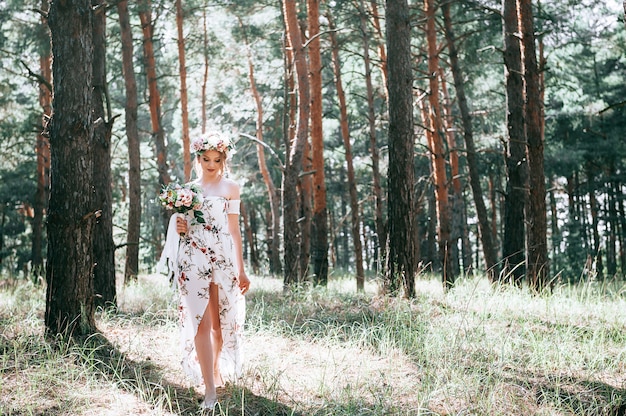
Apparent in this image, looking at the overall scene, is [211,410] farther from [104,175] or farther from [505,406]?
[104,175]

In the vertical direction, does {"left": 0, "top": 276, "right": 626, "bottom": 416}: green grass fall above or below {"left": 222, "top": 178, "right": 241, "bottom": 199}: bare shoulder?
below

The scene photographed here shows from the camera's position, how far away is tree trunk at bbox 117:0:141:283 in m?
12.3

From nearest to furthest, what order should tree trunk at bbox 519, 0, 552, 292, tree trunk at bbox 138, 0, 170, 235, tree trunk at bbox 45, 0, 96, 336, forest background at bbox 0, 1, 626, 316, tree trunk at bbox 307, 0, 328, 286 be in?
tree trunk at bbox 45, 0, 96, 336, forest background at bbox 0, 1, 626, 316, tree trunk at bbox 519, 0, 552, 292, tree trunk at bbox 307, 0, 328, 286, tree trunk at bbox 138, 0, 170, 235

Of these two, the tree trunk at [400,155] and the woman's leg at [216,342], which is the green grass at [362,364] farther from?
the tree trunk at [400,155]

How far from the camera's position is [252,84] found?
2061 centimetres

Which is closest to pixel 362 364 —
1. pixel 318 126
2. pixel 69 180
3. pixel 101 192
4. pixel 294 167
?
pixel 69 180

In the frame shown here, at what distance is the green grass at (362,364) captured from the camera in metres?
4.54

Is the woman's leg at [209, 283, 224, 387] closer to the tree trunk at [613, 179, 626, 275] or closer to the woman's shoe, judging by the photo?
the woman's shoe

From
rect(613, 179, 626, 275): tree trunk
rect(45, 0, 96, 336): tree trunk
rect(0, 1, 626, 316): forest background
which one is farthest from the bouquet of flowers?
rect(613, 179, 626, 275): tree trunk

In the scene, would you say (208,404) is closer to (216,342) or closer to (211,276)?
(216,342)

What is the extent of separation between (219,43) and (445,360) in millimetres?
16471

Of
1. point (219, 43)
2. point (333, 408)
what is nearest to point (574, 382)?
point (333, 408)

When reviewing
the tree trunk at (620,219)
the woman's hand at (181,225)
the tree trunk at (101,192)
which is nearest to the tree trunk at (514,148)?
the tree trunk at (101,192)

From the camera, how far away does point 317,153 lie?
43.6 feet
